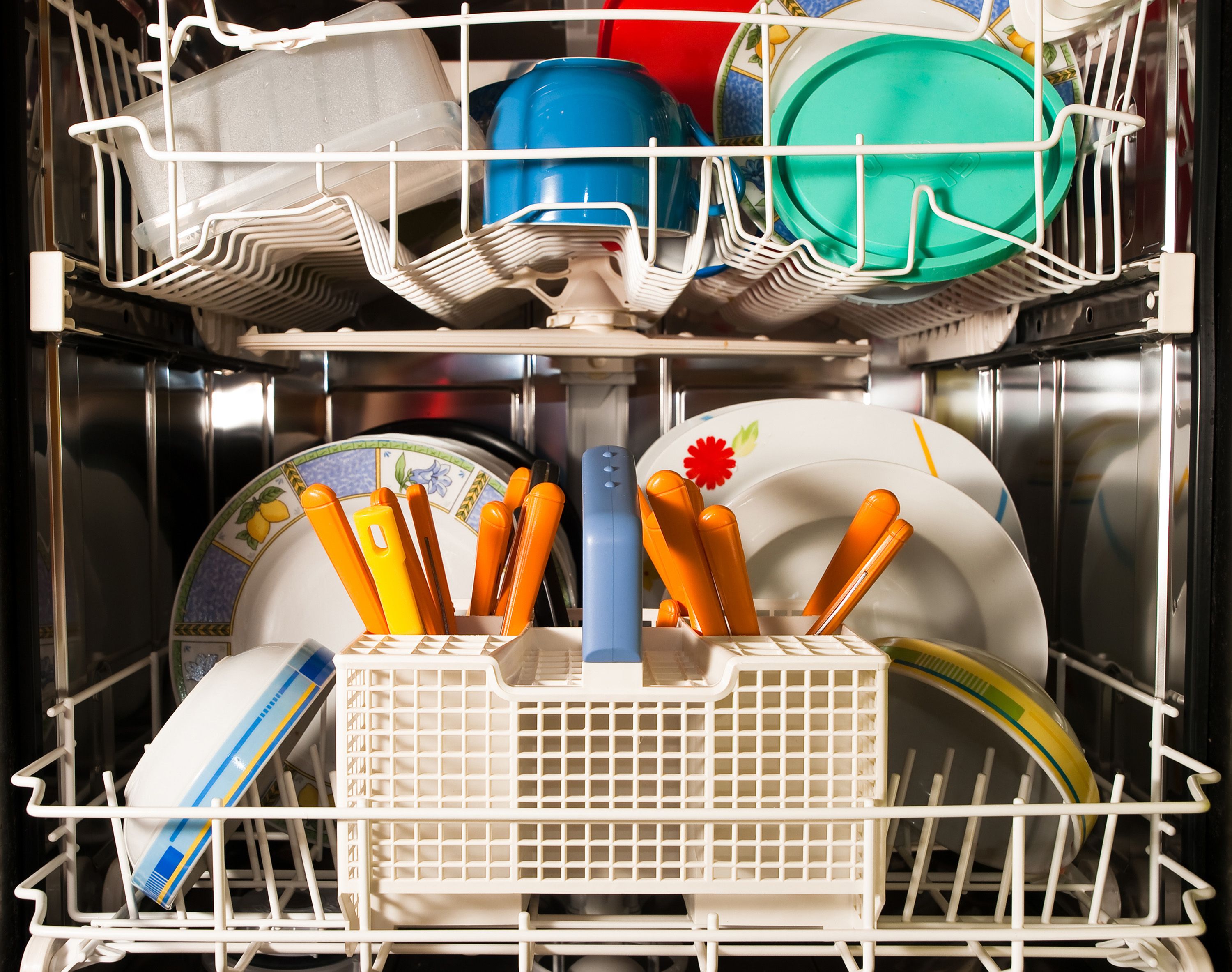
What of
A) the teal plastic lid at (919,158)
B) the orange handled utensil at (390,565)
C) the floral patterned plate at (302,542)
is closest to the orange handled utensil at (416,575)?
the orange handled utensil at (390,565)

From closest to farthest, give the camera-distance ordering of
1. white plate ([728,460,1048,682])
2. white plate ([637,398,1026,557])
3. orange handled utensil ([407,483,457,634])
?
orange handled utensil ([407,483,457,634])
white plate ([728,460,1048,682])
white plate ([637,398,1026,557])

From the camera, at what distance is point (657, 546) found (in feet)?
1.73

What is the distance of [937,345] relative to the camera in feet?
2.83

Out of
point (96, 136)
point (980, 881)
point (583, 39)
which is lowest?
point (980, 881)

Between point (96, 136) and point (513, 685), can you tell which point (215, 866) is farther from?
point (96, 136)

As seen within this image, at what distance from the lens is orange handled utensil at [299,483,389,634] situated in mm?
499

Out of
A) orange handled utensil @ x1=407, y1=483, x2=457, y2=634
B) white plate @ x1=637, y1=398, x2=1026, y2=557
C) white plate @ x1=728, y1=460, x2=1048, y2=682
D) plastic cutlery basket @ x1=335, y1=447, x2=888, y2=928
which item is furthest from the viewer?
white plate @ x1=637, y1=398, x2=1026, y2=557

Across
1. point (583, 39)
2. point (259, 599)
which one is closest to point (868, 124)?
point (583, 39)

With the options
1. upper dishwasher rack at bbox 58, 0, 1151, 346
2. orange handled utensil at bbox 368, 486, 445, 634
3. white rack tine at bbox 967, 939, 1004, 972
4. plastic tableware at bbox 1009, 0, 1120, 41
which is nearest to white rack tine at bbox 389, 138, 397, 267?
upper dishwasher rack at bbox 58, 0, 1151, 346

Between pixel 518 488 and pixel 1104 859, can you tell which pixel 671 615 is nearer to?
pixel 518 488

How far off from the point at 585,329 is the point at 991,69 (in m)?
0.34

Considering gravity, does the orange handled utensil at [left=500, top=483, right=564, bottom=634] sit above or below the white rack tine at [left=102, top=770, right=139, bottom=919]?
above

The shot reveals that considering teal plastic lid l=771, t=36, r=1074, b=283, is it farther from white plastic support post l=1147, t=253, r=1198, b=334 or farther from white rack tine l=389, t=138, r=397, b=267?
white rack tine l=389, t=138, r=397, b=267

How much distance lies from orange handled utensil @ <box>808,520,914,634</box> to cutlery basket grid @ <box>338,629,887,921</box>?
44 mm
